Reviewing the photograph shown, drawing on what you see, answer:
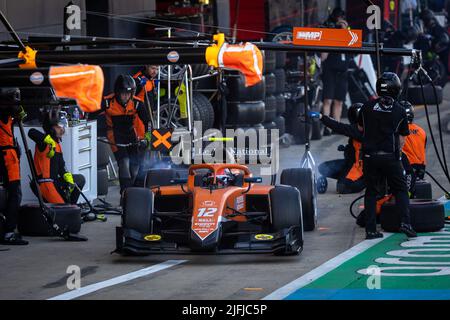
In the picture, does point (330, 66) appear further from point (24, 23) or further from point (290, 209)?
point (290, 209)

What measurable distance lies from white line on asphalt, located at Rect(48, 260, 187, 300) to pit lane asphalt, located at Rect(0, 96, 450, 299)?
0.31 feet

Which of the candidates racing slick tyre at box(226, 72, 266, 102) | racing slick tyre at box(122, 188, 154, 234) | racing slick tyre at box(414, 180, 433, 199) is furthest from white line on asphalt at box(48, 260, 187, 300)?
racing slick tyre at box(226, 72, 266, 102)

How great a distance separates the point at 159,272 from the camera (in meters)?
12.6

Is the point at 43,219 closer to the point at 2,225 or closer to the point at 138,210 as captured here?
the point at 2,225

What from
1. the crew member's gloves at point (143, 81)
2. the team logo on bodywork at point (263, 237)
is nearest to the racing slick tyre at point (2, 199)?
the team logo on bodywork at point (263, 237)

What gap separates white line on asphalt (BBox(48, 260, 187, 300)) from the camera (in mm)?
11281

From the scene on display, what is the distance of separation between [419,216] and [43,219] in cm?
445

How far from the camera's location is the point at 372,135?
566 inches

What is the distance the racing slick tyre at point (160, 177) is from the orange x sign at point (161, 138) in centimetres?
283

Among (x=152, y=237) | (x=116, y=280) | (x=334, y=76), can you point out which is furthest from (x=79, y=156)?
(x=334, y=76)

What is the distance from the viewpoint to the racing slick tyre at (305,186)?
14.8 m

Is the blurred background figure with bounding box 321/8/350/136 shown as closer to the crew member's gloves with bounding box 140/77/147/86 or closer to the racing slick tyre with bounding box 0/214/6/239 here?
the crew member's gloves with bounding box 140/77/147/86

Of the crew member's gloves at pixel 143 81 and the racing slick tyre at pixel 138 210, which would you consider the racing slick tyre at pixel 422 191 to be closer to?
the racing slick tyre at pixel 138 210

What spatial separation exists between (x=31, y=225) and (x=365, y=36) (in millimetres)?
15976
